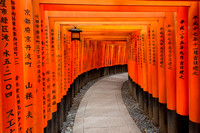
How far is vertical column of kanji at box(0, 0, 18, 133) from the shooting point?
6.61 feet

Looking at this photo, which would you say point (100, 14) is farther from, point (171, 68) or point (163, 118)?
point (163, 118)

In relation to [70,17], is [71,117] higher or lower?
lower

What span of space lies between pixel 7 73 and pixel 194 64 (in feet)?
12.0

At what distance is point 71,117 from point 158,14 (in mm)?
5816

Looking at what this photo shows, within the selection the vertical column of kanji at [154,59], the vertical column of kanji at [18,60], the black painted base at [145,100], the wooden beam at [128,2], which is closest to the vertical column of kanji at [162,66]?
the vertical column of kanji at [154,59]

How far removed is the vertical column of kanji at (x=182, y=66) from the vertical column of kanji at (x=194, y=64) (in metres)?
0.28

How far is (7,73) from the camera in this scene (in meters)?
2.08

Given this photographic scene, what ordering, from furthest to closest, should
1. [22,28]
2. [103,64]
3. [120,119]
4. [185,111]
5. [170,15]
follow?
1. [103,64]
2. [120,119]
3. [170,15]
4. [185,111]
5. [22,28]

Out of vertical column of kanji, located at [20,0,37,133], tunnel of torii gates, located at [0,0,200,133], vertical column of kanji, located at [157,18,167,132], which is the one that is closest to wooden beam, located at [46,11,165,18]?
tunnel of torii gates, located at [0,0,200,133]

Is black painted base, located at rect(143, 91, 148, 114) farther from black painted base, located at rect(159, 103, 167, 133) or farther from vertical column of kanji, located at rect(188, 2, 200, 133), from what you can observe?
vertical column of kanji, located at rect(188, 2, 200, 133)

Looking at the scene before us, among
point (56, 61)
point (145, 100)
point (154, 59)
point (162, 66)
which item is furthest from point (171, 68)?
point (56, 61)

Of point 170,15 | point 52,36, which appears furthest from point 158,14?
point 52,36

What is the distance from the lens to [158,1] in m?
4.04

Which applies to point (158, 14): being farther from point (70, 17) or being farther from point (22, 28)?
point (22, 28)
